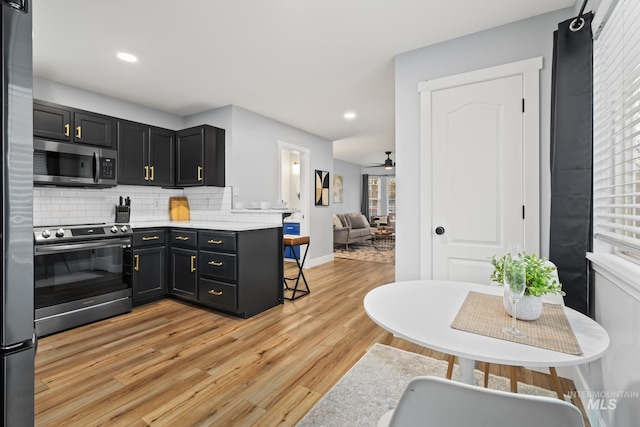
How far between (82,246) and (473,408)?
11.3ft

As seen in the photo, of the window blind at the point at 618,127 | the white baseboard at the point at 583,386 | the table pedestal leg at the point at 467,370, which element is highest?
the window blind at the point at 618,127

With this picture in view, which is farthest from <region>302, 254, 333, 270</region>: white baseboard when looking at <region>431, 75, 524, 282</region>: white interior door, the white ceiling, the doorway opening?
<region>431, 75, 524, 282</region>: white interior door

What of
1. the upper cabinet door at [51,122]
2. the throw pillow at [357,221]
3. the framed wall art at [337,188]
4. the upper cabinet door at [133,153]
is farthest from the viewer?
the framed wall art at [337,188]

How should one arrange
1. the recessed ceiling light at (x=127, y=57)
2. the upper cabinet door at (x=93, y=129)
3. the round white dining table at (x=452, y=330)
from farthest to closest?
the upper cabinet door at (x=93, y=129), the recessed ceiling light at (x=127, y=57), the round white dining table at (x=452, y=330)

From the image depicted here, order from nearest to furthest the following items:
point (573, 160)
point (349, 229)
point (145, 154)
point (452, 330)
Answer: point (452, 330) → point (573, 160) → point (145, 154) → point (349, 229)

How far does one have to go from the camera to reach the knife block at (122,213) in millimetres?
3775

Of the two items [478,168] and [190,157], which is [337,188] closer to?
[190,157]

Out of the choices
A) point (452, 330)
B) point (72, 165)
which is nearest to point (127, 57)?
point (72, 165)

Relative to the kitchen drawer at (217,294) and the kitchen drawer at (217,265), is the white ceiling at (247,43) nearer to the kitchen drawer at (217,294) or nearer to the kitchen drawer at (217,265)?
the kitchen drawer at (217,265)

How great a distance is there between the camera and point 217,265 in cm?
318

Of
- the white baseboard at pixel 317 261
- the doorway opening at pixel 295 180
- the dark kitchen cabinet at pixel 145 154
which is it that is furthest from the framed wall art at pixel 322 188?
the dark kitchen cabinet at pixel 145 154

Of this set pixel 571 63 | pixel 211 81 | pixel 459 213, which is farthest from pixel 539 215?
pixel 211 81

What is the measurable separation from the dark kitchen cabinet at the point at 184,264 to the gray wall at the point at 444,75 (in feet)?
7.14

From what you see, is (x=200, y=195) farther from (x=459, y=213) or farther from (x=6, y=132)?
(x=6, y=132)
